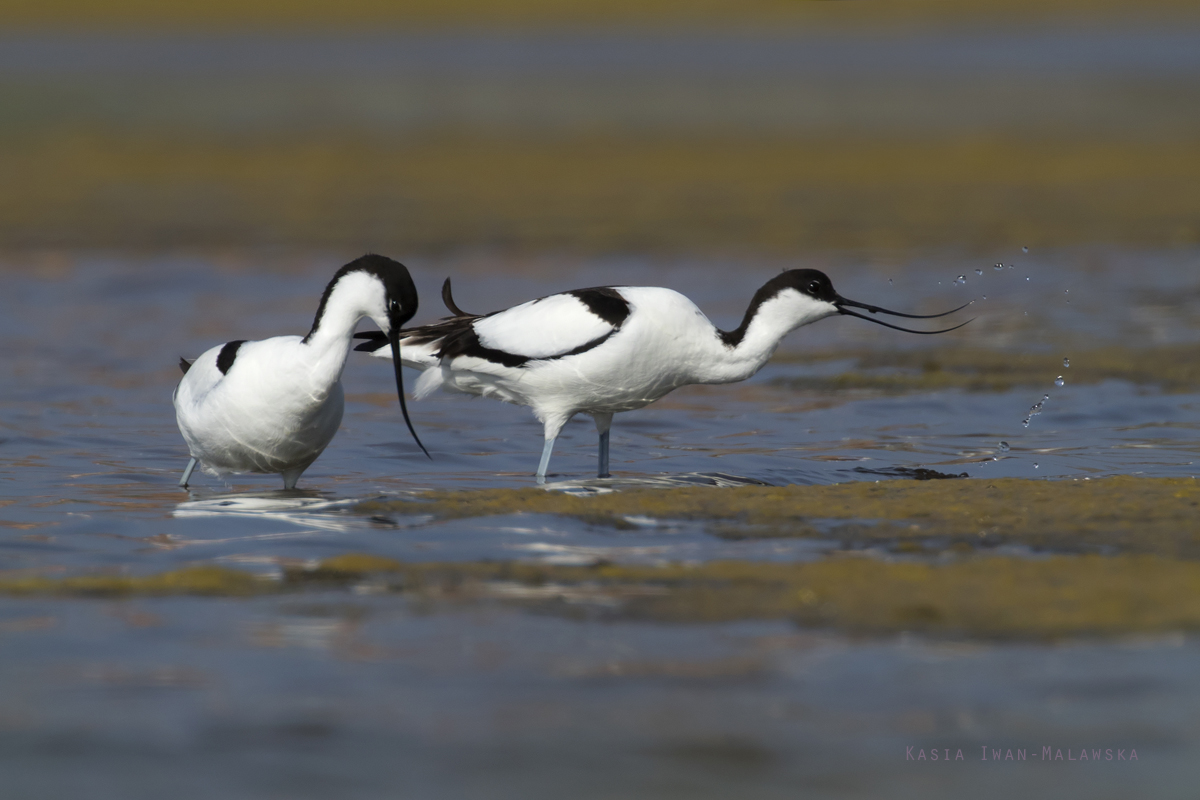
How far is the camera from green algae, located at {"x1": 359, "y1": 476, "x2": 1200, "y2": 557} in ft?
19.3

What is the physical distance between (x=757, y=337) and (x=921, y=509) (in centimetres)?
163

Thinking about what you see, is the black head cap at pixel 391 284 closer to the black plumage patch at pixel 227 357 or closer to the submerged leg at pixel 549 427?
the black plumage patch at pixel 227 357

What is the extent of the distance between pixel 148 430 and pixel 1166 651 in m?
6.03

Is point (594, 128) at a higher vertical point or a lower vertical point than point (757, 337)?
higher

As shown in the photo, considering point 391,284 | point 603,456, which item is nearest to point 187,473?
point 391,284

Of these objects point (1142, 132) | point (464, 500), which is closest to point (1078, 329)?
point (464, 500)

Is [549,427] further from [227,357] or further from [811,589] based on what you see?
[811,589]

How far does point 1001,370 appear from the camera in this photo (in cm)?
1055

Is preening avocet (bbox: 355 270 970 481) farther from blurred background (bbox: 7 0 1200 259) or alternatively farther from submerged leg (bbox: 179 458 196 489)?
blurred background (bbox: 7 0 1200 259)

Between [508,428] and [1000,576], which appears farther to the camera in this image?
[508,428]

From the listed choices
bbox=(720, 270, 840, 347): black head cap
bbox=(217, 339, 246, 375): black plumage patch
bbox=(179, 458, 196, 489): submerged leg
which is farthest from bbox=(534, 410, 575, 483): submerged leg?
bbox=(179, 458, 196, 489): submerged leg

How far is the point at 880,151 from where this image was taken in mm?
22484

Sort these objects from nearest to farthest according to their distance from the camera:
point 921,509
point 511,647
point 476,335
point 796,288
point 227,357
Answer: point 511,647 < point 921,509 < point 227,357 < point 476,335 < point 796,288

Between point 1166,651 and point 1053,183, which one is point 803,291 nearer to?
point 1166,651
